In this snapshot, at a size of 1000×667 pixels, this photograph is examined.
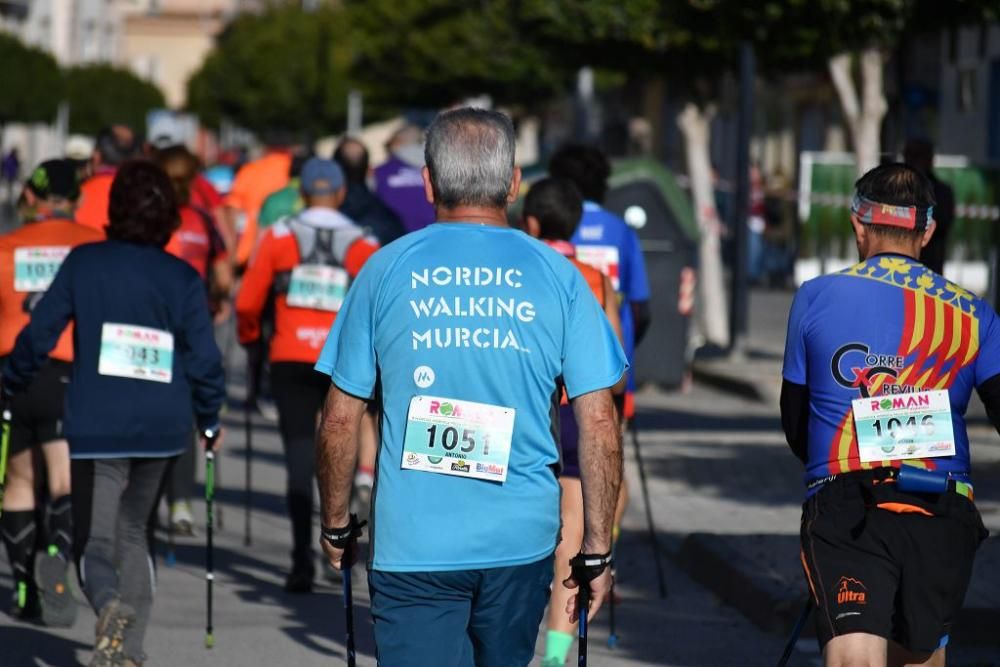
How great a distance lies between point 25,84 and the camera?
69.9m

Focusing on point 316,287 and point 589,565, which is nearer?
point 589,565

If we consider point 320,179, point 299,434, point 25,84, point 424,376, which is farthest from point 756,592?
point 25,84

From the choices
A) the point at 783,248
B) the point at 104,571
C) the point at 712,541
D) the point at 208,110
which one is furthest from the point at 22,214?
the point at 208,110

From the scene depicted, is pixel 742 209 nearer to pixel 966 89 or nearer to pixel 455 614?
pixel 455 614

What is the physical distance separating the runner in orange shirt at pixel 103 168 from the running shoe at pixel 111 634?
381 cm

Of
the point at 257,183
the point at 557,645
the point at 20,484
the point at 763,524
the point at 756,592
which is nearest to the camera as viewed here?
the point at 557,645

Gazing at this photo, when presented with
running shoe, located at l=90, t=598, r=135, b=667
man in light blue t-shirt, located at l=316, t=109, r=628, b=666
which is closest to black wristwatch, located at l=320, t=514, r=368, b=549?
man in light blue t-shirt, located at l=316, t=109, r=628, b=666

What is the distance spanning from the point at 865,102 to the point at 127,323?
13440 mm

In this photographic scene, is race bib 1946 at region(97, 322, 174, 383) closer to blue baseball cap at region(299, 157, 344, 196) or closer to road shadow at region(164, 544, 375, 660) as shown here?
road shadow at region(164, 544, 375, 660)

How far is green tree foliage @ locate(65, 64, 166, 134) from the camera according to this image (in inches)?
3351

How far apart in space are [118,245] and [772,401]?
35.5ft

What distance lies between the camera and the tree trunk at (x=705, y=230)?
70.3 feet

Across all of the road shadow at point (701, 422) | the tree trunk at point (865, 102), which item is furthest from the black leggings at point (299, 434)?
the tree trunk at point (865, 102)

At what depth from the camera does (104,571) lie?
703 centimetres
